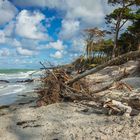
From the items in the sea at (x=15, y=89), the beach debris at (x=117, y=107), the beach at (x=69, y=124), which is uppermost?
the beach debris at (x=117, y=107)

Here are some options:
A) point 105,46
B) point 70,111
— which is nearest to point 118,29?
point 105,46

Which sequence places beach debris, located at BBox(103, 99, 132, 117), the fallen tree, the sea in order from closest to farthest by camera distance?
1. beach debris, located at BBox(103, 99, 132, 117)
2. the fallen tree
3. the sea

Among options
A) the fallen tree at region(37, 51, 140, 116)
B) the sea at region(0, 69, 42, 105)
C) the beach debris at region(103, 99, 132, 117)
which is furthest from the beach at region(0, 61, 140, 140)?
the sea at region(0, 69, 42, 105)

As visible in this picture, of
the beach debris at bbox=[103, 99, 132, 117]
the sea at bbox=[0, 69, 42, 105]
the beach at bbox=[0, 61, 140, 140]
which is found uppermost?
the beach debris at bbox=[103, 99, 132, 117]

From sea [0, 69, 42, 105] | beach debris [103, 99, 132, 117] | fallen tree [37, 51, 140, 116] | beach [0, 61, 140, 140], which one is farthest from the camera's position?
sea [0, 69, 42, 105]

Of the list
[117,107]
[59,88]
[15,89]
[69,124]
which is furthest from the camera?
[15,89]

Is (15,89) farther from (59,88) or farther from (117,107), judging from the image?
(117,107)

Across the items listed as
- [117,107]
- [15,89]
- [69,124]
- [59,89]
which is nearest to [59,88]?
[59,89]

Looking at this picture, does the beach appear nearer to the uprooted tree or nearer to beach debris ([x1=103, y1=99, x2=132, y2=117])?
beach debris ([x1=103, y1=99, x2=132, y2=117])

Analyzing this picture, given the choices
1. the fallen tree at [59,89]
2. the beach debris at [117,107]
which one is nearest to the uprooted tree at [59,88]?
the fallen tree at [59,89]

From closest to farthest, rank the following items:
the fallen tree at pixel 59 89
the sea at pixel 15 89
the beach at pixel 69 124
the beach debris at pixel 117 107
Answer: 1. the beach at pixel 69 124
2. the beach debris at pixel 117 107
3. the fallen tree at pixel 59 89
4. the sea at pixel 15 89

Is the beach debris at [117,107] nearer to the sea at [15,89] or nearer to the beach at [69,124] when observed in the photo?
the beach at [69,124]

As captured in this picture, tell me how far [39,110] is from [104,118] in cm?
241

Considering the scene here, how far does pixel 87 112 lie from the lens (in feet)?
24.9
